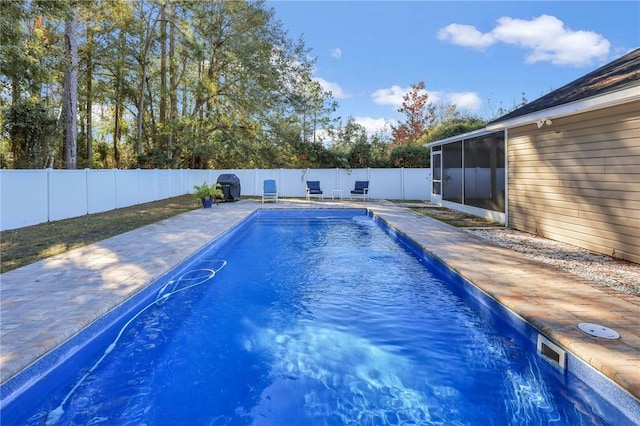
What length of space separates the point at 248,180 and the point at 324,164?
354 cm

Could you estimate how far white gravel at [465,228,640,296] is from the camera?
3959 millimetres

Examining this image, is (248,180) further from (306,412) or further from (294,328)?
(306,412)

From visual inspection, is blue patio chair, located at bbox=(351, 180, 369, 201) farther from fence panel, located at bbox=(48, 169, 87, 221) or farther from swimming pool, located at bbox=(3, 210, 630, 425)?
swimming pool, located at bbox=(3, 210, 630, 425)

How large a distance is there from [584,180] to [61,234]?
8.54 metres

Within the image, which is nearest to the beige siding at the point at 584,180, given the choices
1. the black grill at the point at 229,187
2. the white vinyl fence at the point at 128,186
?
the white vinyl fence at the point at 128,186

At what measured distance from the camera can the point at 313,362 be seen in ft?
10.0

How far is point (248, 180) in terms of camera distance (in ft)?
56.6

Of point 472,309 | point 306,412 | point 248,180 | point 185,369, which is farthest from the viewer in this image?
point 248,180

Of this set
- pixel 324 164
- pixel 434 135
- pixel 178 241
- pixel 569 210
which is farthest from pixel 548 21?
pixel 178 241

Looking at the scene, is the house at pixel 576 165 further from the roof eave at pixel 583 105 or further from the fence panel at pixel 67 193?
the fence panel at pixel 67 193

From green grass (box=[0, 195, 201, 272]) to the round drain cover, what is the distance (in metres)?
5.67

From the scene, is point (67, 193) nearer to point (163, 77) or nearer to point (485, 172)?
point (485, 172)

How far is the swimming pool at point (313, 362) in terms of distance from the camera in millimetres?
2400

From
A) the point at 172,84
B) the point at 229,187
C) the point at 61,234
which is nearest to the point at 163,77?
the point at 172,84
